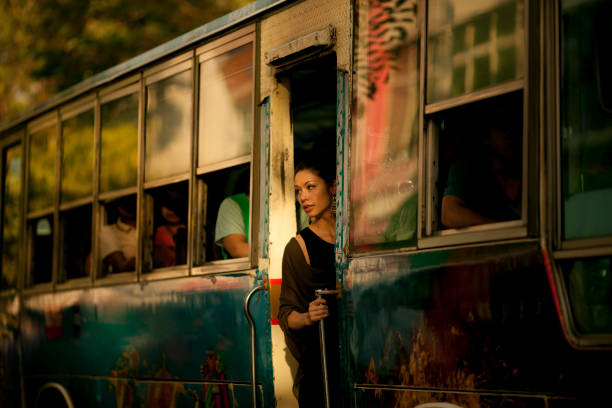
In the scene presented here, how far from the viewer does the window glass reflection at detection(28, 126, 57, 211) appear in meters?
8.40

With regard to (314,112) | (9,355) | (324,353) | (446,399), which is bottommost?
(9,355)

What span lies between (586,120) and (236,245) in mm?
2933

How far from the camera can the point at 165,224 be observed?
6867 mm

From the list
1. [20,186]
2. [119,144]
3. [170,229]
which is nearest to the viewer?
[170,229]

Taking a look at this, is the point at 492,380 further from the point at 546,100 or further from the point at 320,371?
the point at 320,371

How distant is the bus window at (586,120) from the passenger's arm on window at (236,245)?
2.73 meters

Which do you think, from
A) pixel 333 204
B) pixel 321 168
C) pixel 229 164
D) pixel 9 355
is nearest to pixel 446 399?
pixel 333 204

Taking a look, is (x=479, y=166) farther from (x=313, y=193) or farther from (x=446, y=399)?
(x=313, y=193)

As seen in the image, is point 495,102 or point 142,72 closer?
point 495,102

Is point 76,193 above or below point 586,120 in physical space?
above

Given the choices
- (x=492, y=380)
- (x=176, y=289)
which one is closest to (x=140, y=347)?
(x=176, y=289)

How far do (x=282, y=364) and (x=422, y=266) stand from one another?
1.45 meters

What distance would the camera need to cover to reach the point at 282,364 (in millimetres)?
5320

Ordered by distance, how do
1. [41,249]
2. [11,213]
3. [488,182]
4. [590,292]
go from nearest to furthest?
[590,292]
[488,182]
[41,249]
[11,213]
